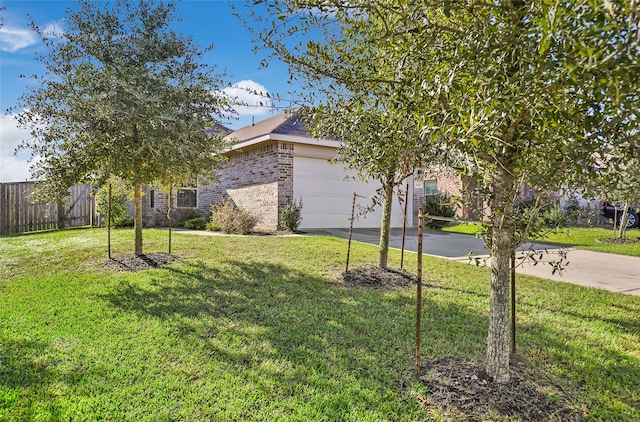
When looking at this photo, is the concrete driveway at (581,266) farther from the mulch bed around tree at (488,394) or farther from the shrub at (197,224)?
the shrub at (197,224)

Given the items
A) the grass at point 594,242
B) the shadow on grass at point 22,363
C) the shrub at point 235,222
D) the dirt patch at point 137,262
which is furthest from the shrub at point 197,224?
the shadow on grass at point 22,363

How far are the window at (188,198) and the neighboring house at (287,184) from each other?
1.8 inches

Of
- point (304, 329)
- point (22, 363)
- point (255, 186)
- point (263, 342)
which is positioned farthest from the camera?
point (255, 186)

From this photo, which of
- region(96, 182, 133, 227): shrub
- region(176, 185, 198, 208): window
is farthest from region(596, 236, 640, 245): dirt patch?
region(96, 182, 133, 227): shrub

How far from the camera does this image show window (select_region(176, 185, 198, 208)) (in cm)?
1628

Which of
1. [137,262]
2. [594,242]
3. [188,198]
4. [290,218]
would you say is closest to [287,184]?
[290,218]

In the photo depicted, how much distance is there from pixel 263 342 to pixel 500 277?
90.6 inches

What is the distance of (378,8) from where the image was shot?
2879 millimetres

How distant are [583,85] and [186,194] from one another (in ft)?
53.1

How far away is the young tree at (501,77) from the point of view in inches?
63.4

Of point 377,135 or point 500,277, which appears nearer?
point 500,277

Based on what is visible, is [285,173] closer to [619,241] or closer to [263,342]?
[263,342]

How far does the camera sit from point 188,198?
1659 centimetres

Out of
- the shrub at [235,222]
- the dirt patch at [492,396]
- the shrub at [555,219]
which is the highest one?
the shrub at [555,219]
